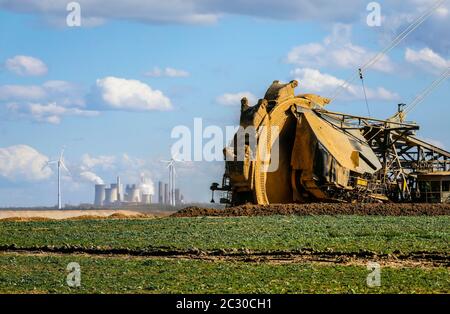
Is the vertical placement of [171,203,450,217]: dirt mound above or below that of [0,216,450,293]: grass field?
above

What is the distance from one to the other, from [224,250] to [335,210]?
1785cm

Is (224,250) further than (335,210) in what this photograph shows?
No

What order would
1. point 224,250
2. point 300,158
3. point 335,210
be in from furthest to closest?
point 300,158
point 335,210
point 224,250

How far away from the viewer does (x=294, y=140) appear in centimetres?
5841

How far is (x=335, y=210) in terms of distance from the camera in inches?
2115

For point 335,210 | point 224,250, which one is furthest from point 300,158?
point 224,250

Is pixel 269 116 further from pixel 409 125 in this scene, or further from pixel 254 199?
pixel 409 125

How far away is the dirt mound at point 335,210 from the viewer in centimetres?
5305

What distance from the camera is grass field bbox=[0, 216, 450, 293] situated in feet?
91.9

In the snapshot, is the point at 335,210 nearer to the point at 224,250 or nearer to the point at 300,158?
the point at 300,158

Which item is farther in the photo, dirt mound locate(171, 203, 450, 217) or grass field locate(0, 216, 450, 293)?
dirt mound locate(171, 203, 450, 217)

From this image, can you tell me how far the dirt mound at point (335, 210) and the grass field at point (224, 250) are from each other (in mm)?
1812

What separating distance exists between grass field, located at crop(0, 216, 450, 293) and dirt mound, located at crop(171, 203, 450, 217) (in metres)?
1.81
